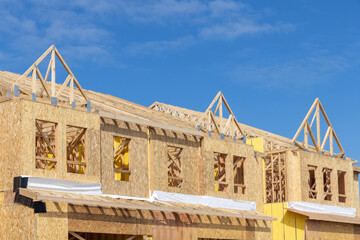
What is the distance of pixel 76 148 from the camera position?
28.3m

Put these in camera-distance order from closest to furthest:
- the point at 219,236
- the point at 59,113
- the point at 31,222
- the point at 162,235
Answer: the point at 31,222, the point at 59,113, the point at 162,235, the point at 219,236

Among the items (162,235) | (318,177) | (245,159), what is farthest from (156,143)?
(318,177)

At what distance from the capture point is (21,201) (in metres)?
22.4

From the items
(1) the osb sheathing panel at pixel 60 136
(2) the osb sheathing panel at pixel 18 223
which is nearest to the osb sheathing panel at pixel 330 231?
(1) the osb sheathing panel at pixel 60 136

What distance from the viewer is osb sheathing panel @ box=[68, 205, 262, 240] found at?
24016 millimetres

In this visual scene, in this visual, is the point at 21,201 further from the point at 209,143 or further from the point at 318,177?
the point at 318,177

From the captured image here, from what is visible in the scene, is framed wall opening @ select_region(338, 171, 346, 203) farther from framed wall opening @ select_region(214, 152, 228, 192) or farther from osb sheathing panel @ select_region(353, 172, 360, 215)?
framed wall opening @ select_region(214, 152, 228, 192)

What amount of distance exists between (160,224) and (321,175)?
40.5 ft

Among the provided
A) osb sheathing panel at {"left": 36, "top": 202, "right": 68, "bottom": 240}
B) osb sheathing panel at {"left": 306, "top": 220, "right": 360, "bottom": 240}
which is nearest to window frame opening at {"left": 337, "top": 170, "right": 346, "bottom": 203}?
osb sheathing panel at {"left": 306, "top": 220, "right": 360, "bottom": 240}

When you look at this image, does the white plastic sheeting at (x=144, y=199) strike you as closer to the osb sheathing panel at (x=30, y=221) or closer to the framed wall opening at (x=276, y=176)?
the osb sheathing panel at (x=30, y=221)

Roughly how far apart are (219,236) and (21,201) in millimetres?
10196

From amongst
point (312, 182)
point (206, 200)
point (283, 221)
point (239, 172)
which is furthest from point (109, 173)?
point (312, 182)

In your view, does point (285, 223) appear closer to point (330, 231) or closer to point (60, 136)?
point (330, 231)

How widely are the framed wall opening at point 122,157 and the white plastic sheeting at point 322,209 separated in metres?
10.1
